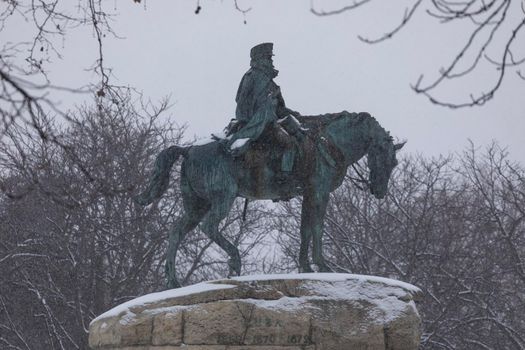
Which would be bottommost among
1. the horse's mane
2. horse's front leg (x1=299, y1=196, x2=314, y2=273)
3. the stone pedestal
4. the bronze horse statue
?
the stone pedestal

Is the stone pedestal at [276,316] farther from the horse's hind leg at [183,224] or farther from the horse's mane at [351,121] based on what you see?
the horse's mane at [351,121]

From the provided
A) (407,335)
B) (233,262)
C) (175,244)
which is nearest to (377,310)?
(407,335)

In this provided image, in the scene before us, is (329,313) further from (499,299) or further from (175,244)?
(499,299)

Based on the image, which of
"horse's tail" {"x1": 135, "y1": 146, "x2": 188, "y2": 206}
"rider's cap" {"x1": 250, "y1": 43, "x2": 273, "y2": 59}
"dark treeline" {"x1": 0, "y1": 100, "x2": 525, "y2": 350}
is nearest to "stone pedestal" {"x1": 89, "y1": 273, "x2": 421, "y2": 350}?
"horse's tail" {"x1": 135, "y1": 146, "x2": 188, "y2": 206}

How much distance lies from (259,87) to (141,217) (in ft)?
33.7

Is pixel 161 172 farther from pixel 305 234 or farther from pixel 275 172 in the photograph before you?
pixel 305 234

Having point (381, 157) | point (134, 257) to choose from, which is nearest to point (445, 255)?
point (134, 257)

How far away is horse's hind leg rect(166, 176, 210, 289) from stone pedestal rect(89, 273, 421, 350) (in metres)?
0.97

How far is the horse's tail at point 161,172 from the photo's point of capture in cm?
1120

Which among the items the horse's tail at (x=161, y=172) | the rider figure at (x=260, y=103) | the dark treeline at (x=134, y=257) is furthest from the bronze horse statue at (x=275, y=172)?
the dark treeline at (x=134, y=257)

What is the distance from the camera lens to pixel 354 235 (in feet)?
82.7

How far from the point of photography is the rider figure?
10867mm

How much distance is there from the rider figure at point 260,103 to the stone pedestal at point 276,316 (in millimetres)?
1592

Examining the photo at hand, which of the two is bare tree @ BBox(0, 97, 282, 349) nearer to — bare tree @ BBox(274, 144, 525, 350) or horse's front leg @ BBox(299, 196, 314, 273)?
bare tree @ BBox(274, 144, 525, 350)
